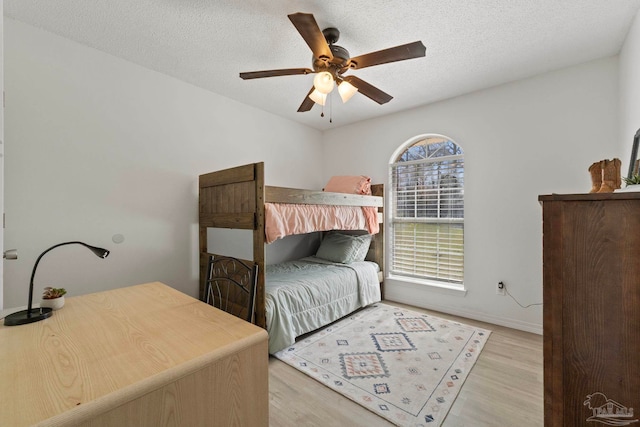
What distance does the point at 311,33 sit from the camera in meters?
1.55

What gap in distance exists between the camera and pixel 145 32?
1971 millimetres

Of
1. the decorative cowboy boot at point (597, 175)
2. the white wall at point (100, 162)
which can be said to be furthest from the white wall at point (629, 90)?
the white wall at point (100, 162)

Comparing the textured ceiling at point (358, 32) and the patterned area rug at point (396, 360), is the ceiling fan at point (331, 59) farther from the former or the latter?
the patterned area rug at point (396, 360)

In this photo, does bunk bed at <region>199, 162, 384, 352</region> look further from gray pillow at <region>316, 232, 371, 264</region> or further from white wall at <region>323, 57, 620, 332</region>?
white wall at <region>323, 57, 620, 332</region>

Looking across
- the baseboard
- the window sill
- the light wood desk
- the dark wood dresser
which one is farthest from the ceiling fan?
the baseboard

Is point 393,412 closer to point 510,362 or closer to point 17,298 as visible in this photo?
point 510,362

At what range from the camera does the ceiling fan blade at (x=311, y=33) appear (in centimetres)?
141

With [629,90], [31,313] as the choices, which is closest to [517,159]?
[629,90]

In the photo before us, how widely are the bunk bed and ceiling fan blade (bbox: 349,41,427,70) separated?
39.9 inches

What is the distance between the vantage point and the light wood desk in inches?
27.3

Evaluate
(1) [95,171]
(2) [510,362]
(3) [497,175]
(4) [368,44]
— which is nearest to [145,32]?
(1) [95,171]

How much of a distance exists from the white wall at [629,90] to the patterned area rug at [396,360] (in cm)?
186

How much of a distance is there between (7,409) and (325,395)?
5.10ft

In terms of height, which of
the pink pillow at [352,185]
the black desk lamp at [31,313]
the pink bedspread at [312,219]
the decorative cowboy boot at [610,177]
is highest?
the pink pillow at [352,185]
